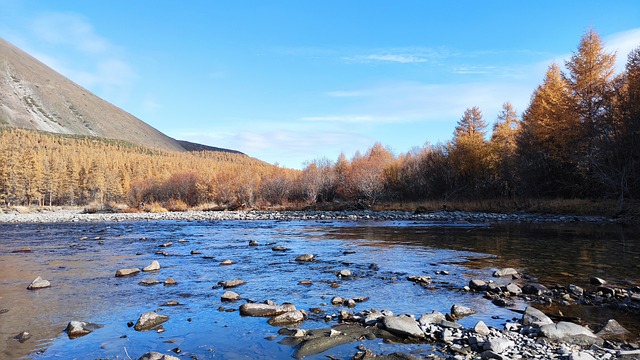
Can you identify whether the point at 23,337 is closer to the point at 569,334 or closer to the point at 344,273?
the point at 344,273

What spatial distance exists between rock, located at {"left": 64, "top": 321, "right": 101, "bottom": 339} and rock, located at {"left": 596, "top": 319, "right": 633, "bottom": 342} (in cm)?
901

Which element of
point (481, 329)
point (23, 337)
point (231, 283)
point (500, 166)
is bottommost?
point (23, 337)

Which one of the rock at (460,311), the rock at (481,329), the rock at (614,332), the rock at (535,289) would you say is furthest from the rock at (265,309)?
the rock at (535,289)

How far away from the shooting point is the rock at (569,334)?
636 cm

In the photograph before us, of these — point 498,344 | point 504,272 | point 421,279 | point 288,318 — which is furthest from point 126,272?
point 504,272

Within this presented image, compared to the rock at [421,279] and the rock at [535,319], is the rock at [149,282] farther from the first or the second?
the rock at [535,319]

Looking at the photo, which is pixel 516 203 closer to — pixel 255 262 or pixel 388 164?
pixel 388 164

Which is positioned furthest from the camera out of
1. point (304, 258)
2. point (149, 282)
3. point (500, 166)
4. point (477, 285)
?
point (500, 166)

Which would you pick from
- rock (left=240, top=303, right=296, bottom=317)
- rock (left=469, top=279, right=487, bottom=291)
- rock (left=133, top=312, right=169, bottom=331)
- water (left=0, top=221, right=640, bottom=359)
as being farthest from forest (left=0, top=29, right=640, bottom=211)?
rock (left=133, top=312, right=169, bottom=331)

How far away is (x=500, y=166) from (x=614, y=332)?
40.3 metres

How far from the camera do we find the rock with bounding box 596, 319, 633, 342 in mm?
6631

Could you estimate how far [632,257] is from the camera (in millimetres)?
14305

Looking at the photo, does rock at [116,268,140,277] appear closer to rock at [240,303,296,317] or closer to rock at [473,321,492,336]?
rock at [240,303,296,317]

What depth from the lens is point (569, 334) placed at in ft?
21.4
